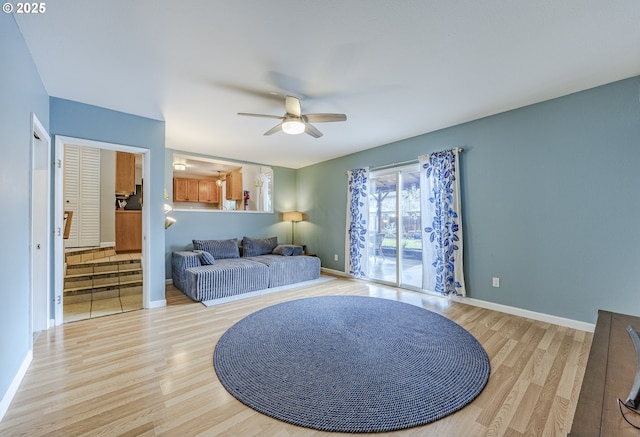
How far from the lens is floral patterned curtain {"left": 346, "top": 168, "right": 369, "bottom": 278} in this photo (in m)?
5.08

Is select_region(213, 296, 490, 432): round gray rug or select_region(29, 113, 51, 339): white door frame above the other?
select_region(29, 113, 51, 339): white door frame

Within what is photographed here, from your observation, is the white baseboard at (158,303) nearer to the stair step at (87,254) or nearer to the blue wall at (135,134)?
the blue wall at (135,134)

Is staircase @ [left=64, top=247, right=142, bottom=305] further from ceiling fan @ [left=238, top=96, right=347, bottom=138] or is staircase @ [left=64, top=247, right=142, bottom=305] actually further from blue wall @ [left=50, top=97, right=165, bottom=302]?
ceiling fan @ [left=238, top=96, right=347, bottom=138]

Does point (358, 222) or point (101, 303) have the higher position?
point (358, 222)

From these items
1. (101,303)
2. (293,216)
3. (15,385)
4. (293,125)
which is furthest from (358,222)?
(15,385)

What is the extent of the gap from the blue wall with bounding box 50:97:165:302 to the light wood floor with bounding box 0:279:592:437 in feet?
2.65

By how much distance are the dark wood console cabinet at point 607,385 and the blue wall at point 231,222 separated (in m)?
5.29

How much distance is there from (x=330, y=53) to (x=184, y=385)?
9.26ft

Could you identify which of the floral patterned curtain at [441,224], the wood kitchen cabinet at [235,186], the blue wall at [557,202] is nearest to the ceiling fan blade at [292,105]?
the floral patterned curtain at [441,224]

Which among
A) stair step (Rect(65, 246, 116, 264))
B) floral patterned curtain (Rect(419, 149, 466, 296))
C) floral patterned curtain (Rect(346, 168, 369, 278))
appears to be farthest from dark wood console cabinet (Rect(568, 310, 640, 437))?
stair step (Rect(65, 246, 116, 264))

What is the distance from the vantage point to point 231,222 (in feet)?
18.6

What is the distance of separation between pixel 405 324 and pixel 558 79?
2.97 meters

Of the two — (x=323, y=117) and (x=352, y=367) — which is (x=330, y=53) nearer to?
(x=323, y=117)

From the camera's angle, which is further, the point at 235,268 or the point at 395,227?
the point at 395,227
